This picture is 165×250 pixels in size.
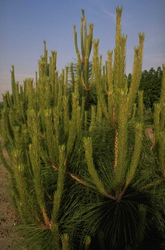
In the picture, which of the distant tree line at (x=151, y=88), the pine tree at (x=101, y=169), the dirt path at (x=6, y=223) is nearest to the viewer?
the pine tree at (x=101, y=169)

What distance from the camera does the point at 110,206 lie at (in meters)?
2.21

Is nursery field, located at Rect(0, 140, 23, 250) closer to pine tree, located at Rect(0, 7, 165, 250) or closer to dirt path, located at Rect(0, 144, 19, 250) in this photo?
dirt path, located at Rect(0, 144, 19, 250)

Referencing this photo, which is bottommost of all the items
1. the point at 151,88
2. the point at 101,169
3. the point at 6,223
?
the point at 6,223

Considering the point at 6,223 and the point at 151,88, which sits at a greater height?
the point at 151,88

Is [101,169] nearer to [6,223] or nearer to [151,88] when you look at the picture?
[6,223]

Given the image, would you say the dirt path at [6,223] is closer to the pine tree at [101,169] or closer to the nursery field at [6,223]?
the nursery field at [6,223]

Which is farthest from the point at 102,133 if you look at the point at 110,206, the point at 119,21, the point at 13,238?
the point at 13,238

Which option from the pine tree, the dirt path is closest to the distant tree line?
the dirt path

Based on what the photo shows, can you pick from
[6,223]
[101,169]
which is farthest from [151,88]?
[101,169]

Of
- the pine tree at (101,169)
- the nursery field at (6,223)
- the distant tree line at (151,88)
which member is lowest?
the nursery field at (6,223)

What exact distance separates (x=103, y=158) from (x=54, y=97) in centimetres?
152

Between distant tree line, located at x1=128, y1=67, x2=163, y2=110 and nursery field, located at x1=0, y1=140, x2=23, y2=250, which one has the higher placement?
distant tree line, located at x1=128, y1=67, x2=163, y2=110

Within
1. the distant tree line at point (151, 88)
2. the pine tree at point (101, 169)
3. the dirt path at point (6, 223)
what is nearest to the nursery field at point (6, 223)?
the dirt path at point (6, 223)

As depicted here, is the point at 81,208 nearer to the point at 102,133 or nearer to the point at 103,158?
the point at 103,158
